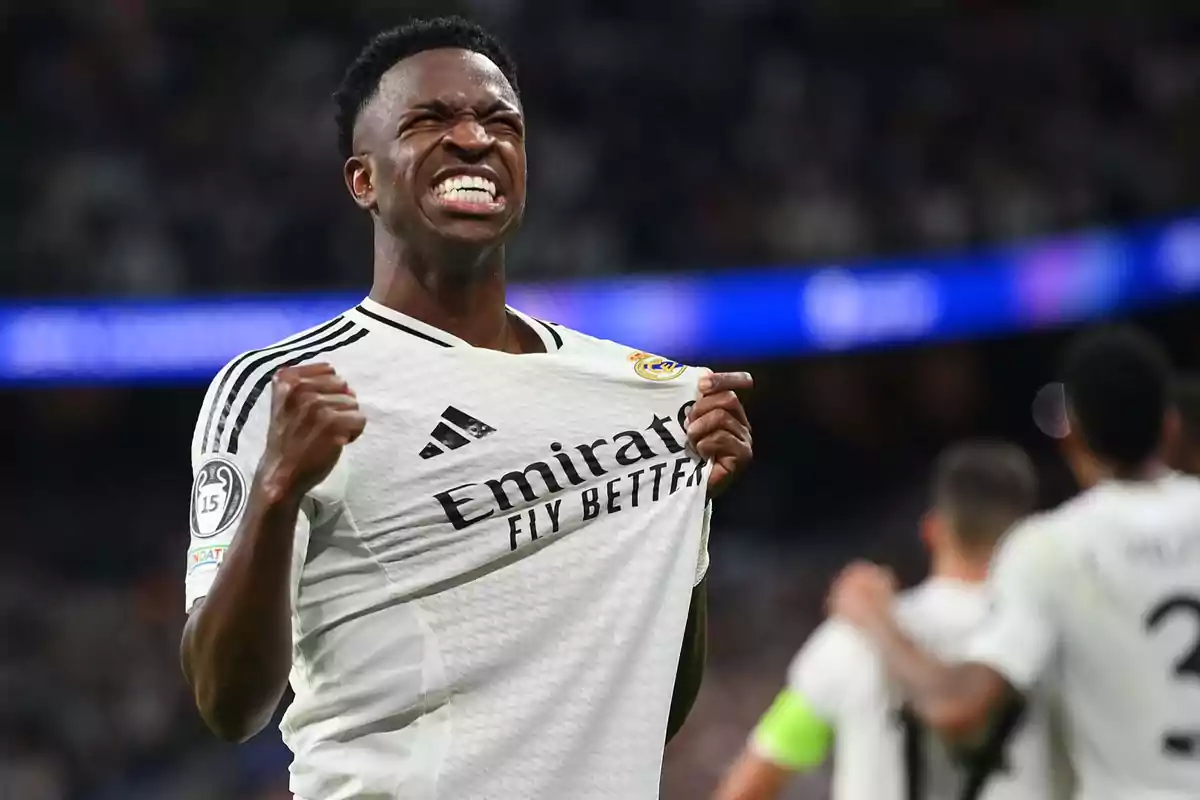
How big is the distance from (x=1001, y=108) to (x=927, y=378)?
2.31m

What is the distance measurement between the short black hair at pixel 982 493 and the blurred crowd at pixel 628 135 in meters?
8.70

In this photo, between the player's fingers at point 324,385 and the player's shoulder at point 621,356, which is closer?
the player's fingers at point 324,385

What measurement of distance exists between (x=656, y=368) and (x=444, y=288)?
0.38m

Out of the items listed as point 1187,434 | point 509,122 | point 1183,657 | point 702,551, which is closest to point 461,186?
point 509,122

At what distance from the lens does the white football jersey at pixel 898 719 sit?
12.6 feet

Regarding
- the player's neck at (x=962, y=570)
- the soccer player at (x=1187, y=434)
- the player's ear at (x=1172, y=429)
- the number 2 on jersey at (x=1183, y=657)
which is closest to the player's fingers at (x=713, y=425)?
the number 2 on jersey at (x=1183, y=657)

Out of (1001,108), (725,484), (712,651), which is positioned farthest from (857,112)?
(725,484)

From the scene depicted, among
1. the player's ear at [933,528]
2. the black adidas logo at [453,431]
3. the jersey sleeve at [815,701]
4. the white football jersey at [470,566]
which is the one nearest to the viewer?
the white football jersey at [470,566]

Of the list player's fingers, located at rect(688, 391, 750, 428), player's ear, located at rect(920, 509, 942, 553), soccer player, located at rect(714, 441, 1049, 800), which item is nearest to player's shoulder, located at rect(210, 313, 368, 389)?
player's fingers, located at rect(688, 391, 750, 428)

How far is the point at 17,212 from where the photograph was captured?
1264 cm

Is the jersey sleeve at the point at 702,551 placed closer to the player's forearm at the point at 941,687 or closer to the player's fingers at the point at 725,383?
the player's fingers at the point at 725,383

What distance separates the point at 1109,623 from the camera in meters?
3.55

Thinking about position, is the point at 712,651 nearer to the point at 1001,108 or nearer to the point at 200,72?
the point at 1001,108

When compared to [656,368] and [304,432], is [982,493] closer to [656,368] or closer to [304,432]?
[656,368]
